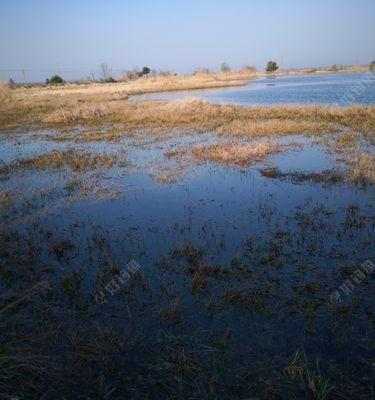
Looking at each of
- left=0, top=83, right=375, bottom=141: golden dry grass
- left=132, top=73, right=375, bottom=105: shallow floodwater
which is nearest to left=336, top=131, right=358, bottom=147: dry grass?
left=0, top=83, right=375, bottom=141: golden dry grass

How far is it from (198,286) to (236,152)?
1010 centimetres

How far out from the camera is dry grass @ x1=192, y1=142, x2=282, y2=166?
1486 cm

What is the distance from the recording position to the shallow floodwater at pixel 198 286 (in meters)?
4.55

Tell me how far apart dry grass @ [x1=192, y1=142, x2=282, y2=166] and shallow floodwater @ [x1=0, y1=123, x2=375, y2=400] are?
2762 millimetres

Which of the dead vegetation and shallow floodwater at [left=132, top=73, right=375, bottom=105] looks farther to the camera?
shallow floodwater at [left=132, top=73, right=375, bottom=105]

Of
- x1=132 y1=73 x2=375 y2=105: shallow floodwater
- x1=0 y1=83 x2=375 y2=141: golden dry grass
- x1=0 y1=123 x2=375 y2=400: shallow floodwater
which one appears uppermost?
x1=0 y1=123 x2=375 y2=400: shallow floodwater

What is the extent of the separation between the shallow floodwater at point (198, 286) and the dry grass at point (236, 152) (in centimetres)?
276

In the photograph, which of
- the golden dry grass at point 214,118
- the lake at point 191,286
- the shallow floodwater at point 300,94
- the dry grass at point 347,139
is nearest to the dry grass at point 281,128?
the golden dry grass at point 214,118

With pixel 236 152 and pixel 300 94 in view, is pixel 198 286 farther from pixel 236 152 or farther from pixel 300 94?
pixel 300 94

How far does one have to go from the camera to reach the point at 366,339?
4973 millimetres

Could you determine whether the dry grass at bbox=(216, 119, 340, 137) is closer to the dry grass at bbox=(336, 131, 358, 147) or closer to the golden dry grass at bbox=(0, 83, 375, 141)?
the golden dry grass at bbox=(0, 83, 375, 141)

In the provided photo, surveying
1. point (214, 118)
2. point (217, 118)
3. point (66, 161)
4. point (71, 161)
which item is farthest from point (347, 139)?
point (66, 161)

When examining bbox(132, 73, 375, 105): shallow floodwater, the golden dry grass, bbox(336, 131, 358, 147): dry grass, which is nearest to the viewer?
bbox(336, 131, 358, 147): dry grass

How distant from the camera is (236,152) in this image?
51.0 feet
